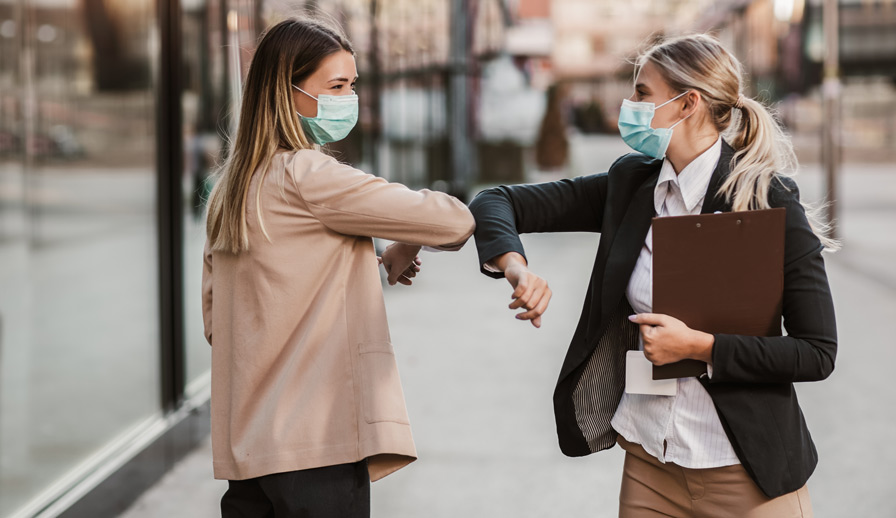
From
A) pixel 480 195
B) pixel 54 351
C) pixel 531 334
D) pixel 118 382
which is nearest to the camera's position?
pixel 480 195

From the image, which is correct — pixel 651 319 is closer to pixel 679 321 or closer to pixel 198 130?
pixel 679 321

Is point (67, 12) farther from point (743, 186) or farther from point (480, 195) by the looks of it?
point (743, 186)

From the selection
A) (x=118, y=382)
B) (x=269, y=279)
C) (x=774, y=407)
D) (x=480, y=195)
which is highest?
(x=480, y=195)

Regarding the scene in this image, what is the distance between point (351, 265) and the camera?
2160 mm

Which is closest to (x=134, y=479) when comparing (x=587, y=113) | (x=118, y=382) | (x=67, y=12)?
(x=118, y=382)

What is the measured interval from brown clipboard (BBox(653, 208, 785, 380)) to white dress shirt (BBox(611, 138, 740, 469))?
4.0 inches

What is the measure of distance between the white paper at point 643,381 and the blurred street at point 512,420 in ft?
7.57

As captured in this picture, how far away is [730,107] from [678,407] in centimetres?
70

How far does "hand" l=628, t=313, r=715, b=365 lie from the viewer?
206cm

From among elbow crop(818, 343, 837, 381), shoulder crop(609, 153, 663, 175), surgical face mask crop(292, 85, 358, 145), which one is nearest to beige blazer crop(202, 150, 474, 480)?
surgical face mask crop(292, 85, 358, 145)

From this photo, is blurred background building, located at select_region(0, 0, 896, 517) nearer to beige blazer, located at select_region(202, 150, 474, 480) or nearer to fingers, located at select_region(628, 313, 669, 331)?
beige blazer, located at select_region(202, 150, 474, 480)

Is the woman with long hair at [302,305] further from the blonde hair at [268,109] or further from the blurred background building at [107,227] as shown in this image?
the blurred background building at [107,227]

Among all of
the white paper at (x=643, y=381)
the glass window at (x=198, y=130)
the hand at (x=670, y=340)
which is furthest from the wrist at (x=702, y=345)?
the glass window at (x=198, y=130)

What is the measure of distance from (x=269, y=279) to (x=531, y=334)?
20.0ft
